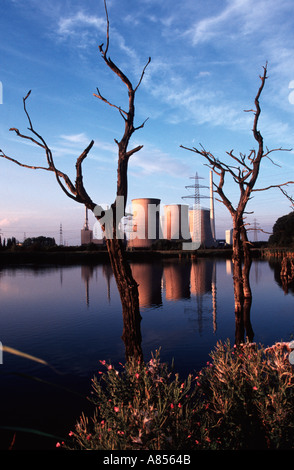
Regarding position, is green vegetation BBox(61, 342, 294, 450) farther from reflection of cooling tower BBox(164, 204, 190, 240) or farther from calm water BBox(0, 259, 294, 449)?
reflection of cooling tower BBox(164, 204, 190, 240)

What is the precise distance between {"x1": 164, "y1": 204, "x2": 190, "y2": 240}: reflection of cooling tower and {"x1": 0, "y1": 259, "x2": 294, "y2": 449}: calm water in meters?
67.2

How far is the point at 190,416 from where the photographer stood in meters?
4.50

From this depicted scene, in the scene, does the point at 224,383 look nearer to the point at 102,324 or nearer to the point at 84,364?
the point at 84,364

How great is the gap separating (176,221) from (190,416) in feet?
318

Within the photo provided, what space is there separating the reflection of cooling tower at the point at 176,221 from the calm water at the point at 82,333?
220 ft

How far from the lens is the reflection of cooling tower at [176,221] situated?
3932 inches

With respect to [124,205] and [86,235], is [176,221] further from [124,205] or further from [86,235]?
[124,205]

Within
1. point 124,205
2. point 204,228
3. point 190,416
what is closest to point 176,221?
point 204,228

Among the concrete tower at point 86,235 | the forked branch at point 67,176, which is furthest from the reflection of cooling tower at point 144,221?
the forked branch at point 67,176

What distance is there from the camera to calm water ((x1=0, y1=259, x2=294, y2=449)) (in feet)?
28.8

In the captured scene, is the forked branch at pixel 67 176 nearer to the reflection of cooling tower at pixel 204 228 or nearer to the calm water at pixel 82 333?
the calm water at pixel 82 333

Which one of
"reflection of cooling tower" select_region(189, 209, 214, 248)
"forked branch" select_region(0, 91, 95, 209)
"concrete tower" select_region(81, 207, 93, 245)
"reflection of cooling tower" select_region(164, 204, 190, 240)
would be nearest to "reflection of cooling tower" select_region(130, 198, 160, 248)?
"reflection of cooling tower" select_region(164, 204, 190, 240)
